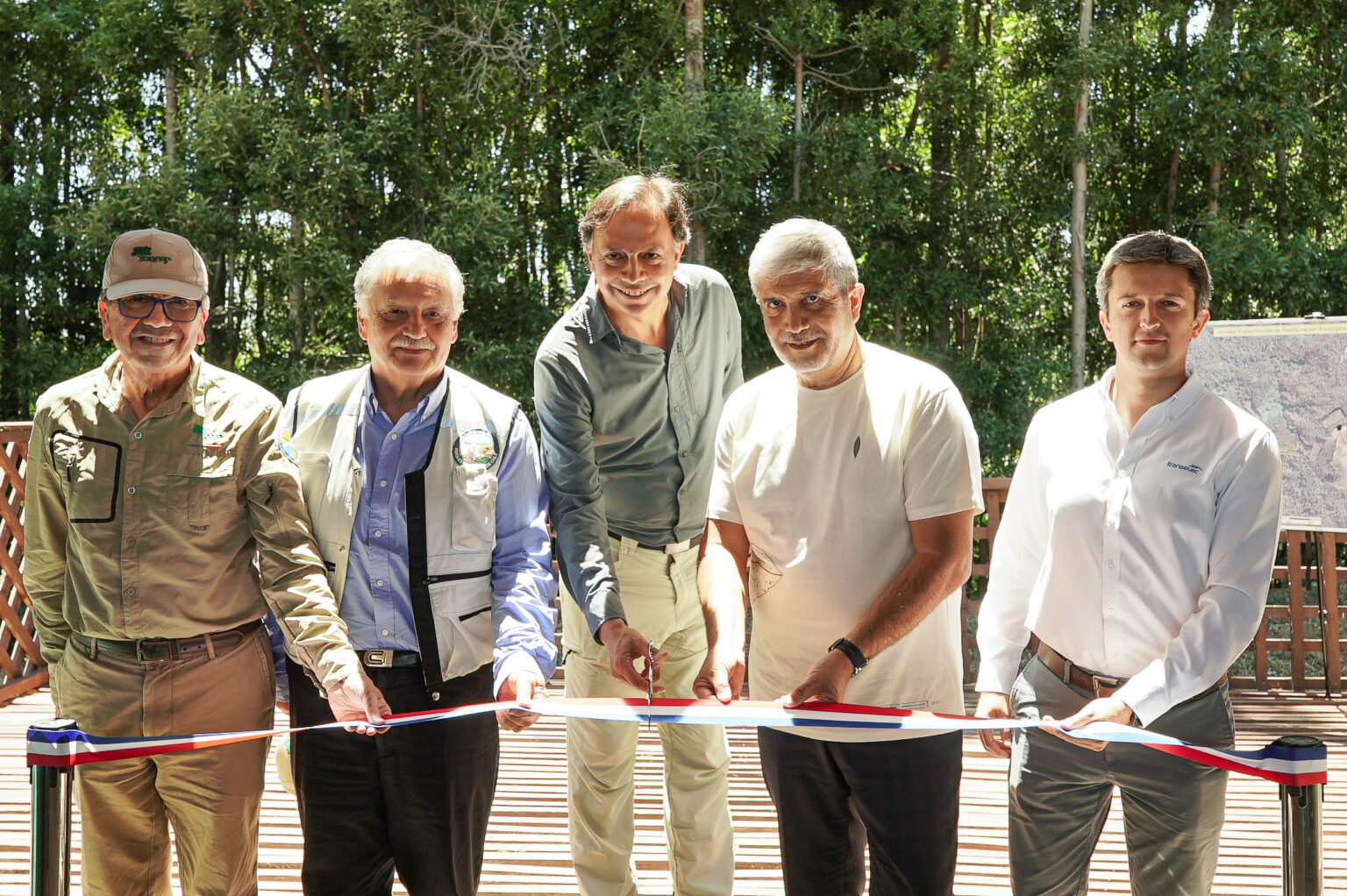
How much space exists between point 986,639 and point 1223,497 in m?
0.51

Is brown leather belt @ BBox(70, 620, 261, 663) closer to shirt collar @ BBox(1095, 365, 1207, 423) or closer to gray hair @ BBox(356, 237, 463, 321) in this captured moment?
gray hair @ BBox(356, 237, 463, 321)

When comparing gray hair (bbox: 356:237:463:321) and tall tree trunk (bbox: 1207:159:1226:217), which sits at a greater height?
tall tree trunk (bbox: 1207:159:1226:217)

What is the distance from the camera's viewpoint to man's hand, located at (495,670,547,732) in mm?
1985

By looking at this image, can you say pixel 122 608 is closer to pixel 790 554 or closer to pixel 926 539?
pixel 790 554

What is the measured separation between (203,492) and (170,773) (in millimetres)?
513

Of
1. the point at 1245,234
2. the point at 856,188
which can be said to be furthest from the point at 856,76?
the point at 1245,234

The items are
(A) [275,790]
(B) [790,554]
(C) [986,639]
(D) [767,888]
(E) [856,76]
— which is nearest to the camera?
(B) [790,554]

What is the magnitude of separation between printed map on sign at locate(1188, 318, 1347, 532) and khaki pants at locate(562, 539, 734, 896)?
2.69 metres

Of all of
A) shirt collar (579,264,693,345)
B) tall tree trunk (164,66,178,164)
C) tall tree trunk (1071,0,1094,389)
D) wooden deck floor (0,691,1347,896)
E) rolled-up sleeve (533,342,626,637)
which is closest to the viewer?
rolled-up sleeve (533,342,626,637)

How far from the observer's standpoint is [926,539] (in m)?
1.92

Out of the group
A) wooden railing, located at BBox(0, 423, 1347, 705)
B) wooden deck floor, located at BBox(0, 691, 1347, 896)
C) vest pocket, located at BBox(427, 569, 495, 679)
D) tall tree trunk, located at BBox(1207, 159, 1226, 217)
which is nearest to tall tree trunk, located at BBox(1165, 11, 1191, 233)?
tall tree trunk, located at BBox(1207, 159, 1226, 217)

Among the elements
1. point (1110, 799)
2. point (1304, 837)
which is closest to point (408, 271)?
point (1110, 799)

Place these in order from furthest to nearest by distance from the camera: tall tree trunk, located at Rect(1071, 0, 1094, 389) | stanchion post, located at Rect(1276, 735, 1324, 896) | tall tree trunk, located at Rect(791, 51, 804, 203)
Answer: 1. tall tree trunk, located at Rect(1071, 0, 1094, 389)
2. tall tree trunk, located at Rect(791, 51, 804, 203)
3. stanchion post, located at Rect(1276, 735, 1324, 896)

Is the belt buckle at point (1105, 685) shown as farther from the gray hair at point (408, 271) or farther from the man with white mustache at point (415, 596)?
the gray hair at point (408, 271)
